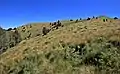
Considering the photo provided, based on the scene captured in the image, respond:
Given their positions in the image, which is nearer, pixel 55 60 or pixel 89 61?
pixel 89 61

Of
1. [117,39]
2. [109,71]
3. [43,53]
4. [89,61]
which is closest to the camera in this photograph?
[109,71]

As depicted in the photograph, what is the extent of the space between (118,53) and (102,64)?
6.27 feet

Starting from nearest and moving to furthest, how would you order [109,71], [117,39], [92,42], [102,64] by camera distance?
1. [109,71]
2. [102,64]
3. [117,39]
4. [92,42]

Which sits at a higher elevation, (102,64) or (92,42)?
(92,42)

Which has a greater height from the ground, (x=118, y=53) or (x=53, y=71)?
(x=118, y=53)

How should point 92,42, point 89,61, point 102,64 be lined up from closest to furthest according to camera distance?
1. point 102,64
2. point 89,61
3. point 92,42

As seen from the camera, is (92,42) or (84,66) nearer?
(84,66)

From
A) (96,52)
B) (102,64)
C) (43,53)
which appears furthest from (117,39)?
(43,53)

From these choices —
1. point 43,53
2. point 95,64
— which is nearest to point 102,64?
point 95,64

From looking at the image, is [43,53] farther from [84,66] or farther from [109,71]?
[109,71]

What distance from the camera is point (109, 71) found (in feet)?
54.6

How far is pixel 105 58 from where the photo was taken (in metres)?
18.6

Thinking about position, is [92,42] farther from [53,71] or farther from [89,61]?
[53,71]

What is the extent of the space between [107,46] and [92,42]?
2.07m
